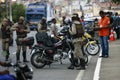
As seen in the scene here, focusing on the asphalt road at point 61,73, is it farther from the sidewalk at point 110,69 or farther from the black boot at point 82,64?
the sidewalk at point 110,69

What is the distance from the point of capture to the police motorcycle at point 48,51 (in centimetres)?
1783

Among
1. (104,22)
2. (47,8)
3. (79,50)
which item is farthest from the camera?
(47,8)

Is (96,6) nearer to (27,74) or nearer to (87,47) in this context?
(87,47)

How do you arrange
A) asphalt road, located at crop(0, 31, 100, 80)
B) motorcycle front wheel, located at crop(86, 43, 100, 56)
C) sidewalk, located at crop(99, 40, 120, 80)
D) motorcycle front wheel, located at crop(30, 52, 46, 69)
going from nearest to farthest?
sidewalk, located at crop(99, 40, 120, 80), asphalt road, located at crop(0, 31, 100, 80), motorcycle front wheel, located at crop(30, 52, 46, 69), motorcycle front wheel, located at crop(86, 43, 100, 56)

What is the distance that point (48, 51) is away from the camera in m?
18.0

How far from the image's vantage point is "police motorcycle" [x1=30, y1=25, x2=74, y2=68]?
17.8 meters

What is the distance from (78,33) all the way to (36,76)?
2580mm

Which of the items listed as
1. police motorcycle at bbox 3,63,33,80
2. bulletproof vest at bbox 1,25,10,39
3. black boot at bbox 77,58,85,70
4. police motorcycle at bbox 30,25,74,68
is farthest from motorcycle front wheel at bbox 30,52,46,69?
police motorcycle at bbox 3,63,33,80

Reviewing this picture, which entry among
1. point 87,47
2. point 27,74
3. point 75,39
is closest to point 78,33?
point 75,39

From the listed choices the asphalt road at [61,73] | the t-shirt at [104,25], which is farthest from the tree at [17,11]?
the asphalt road at [61,73]

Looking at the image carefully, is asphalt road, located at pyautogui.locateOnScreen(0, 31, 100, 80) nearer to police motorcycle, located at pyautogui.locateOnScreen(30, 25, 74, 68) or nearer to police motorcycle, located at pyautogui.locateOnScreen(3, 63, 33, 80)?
police motorcycle, located at pyautogui.locateOnScreen(30, 25, 74, 68)

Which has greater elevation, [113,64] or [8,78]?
[8,78]

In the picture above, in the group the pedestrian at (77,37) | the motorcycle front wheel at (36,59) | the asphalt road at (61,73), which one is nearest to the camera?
the asphalt road at (61,73)

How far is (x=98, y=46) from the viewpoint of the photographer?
932 inches
